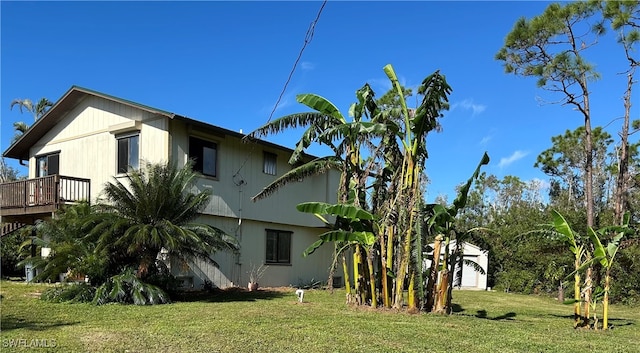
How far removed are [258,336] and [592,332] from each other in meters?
6.34

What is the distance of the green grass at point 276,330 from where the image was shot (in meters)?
6.81

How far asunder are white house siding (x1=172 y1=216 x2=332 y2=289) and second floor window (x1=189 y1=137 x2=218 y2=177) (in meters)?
1.54

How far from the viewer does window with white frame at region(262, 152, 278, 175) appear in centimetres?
1847

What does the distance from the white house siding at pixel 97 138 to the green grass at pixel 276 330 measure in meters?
5.54

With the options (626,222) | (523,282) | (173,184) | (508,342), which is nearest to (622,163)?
(523,282)

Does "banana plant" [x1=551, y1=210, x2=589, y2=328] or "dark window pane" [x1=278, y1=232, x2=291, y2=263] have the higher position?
"banana plant" [x1=551, y1=210, x2=589, y2=328]

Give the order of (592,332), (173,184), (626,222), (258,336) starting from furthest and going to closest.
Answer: (173,184), (626,222), (592,332), (258,336)

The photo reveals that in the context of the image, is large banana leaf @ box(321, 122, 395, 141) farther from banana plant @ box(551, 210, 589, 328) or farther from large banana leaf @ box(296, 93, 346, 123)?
banana plant @ box(551, 210, 589, 328)

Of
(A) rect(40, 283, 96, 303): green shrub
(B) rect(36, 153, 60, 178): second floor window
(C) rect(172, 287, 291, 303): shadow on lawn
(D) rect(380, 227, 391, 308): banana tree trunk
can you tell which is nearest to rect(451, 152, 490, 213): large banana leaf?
(D) rect(380, 227, 391, 308): banana tree trunk

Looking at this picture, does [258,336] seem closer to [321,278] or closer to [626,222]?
[626,222]

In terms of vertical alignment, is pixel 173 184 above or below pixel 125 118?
below

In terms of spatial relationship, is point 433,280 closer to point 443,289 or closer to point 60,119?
point 443,289

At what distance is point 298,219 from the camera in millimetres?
19875

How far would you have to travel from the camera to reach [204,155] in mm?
16234
